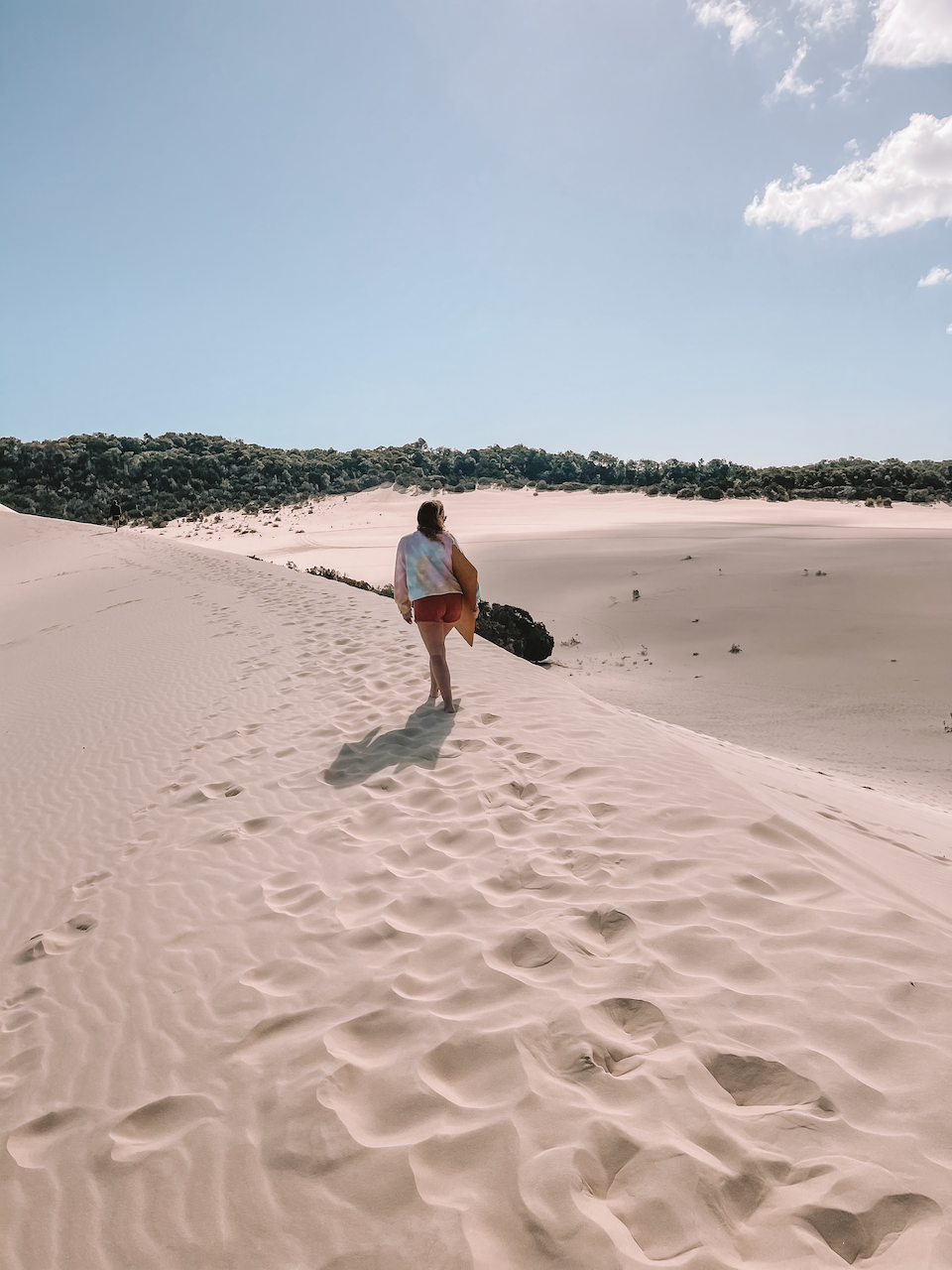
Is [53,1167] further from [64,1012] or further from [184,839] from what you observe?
[184,839]

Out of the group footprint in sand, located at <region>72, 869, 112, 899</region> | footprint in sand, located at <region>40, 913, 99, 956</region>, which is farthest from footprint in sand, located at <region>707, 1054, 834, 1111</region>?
footprint in sand, located at <region>72, 869, 112, 899</region>

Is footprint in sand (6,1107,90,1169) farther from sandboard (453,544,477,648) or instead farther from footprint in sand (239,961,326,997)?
sandboard (453,544,477,648)

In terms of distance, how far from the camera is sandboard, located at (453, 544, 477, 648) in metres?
6.29

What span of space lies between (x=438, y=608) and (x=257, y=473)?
50079mm

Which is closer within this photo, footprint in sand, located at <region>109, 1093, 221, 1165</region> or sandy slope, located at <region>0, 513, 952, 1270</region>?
sandy slope, located at <region>0, 513, 952, 1270</region>

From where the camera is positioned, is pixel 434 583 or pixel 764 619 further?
pixel 764 619

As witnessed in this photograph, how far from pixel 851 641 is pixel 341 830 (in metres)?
11.4

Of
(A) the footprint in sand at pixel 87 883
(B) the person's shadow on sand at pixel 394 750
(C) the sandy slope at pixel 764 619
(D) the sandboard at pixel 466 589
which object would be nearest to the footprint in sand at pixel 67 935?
(A) the footprint in sand at pixel 87 883

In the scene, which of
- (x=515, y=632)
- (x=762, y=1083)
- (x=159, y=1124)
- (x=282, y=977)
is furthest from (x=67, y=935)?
(x=515, y=632)

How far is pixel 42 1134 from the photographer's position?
230cm

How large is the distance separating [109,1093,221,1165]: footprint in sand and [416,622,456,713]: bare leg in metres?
4.11

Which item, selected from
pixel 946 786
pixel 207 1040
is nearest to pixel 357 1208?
pixel 207 1040

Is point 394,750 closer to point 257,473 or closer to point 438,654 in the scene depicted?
point 438,654

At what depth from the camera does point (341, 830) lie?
14.1 ft
